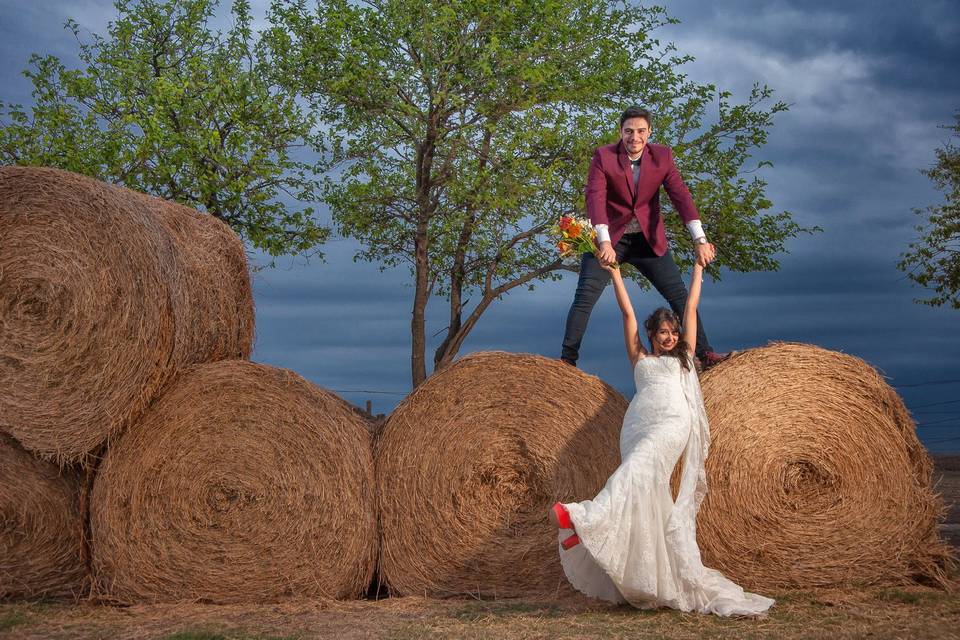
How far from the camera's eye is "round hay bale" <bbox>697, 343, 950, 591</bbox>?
231 inches

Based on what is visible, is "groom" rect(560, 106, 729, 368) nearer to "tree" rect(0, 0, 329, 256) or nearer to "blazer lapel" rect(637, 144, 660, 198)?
"blazer lapel" rect(637, 144, 660, 198)

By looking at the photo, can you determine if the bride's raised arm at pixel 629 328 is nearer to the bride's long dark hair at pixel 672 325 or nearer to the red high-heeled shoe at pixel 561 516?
the bride's long dark hair at pixel 672 325

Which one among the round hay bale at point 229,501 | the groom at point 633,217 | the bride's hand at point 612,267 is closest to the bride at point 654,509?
the bride's hand at point 612,267

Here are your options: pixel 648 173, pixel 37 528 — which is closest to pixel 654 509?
pixel 648 173

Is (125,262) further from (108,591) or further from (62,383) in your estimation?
(108,591)

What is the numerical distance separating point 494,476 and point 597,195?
195 centimetres

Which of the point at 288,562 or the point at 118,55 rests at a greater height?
the point at 118,55

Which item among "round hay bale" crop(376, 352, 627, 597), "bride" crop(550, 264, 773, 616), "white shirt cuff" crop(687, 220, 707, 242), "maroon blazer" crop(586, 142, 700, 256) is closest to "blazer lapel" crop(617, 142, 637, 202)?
"maroon blazer" crop(586, 142, 700, 256)

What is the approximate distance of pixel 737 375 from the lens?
6.07m

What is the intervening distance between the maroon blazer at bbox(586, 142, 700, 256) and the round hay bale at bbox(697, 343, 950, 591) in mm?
1068

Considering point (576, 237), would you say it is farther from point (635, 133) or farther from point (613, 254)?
point (635, 133)

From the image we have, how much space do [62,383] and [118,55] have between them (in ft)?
36.9

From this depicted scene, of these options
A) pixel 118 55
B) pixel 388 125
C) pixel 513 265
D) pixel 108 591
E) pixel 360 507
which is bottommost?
pixel 108 591

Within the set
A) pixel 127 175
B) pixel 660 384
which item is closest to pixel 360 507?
pixel 660 384
